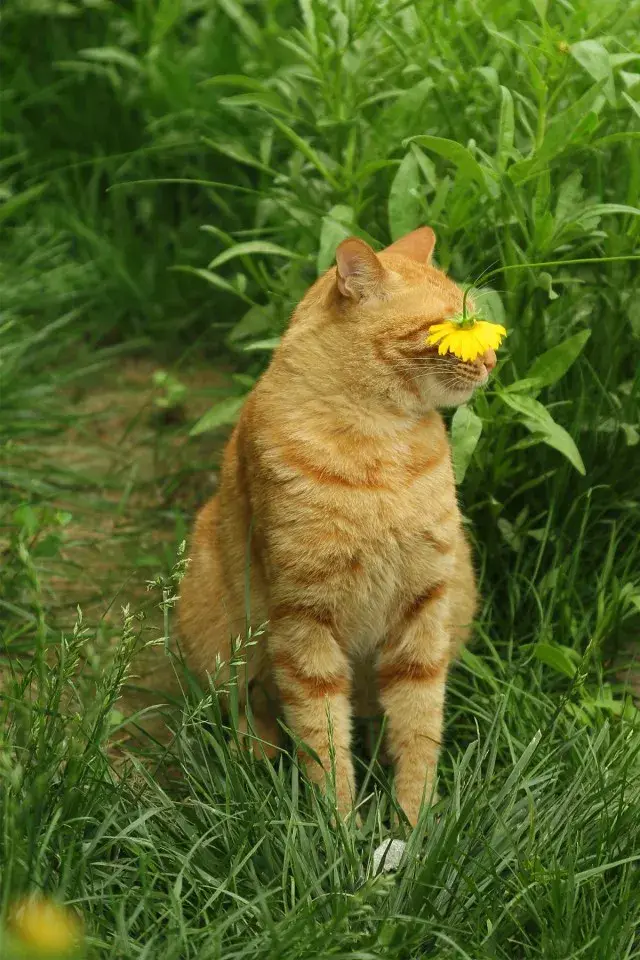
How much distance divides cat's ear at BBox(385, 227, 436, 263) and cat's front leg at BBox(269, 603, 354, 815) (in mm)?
820

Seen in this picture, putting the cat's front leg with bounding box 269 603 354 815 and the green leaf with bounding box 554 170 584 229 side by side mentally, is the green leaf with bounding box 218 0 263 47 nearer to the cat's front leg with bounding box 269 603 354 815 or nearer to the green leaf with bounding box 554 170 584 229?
the green leaf with bounding box 554 170 584 229

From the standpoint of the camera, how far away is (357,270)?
2.51 meters

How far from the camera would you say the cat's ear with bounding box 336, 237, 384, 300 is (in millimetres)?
2465

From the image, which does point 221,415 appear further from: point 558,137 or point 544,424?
point 558,137

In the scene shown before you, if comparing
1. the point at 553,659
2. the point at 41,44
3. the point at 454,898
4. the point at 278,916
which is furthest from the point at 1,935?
the point at 41,44

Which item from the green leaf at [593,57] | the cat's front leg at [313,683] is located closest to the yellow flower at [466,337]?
the cat's front leg at [313,683]

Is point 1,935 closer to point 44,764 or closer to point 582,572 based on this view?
point 44,764

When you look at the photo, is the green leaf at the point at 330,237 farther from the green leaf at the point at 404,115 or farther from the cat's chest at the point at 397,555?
the cat's chest at the point at 397,555

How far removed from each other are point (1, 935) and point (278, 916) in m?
0.60

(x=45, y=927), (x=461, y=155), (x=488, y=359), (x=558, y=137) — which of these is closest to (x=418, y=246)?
(x=461, y=155)

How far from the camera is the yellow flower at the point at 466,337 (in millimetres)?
2389

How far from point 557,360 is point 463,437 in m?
0.32

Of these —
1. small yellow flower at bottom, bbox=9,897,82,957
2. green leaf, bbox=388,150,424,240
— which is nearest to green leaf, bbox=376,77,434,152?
green leaf, bbox=388,150,424,240

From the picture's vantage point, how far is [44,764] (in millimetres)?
2295
